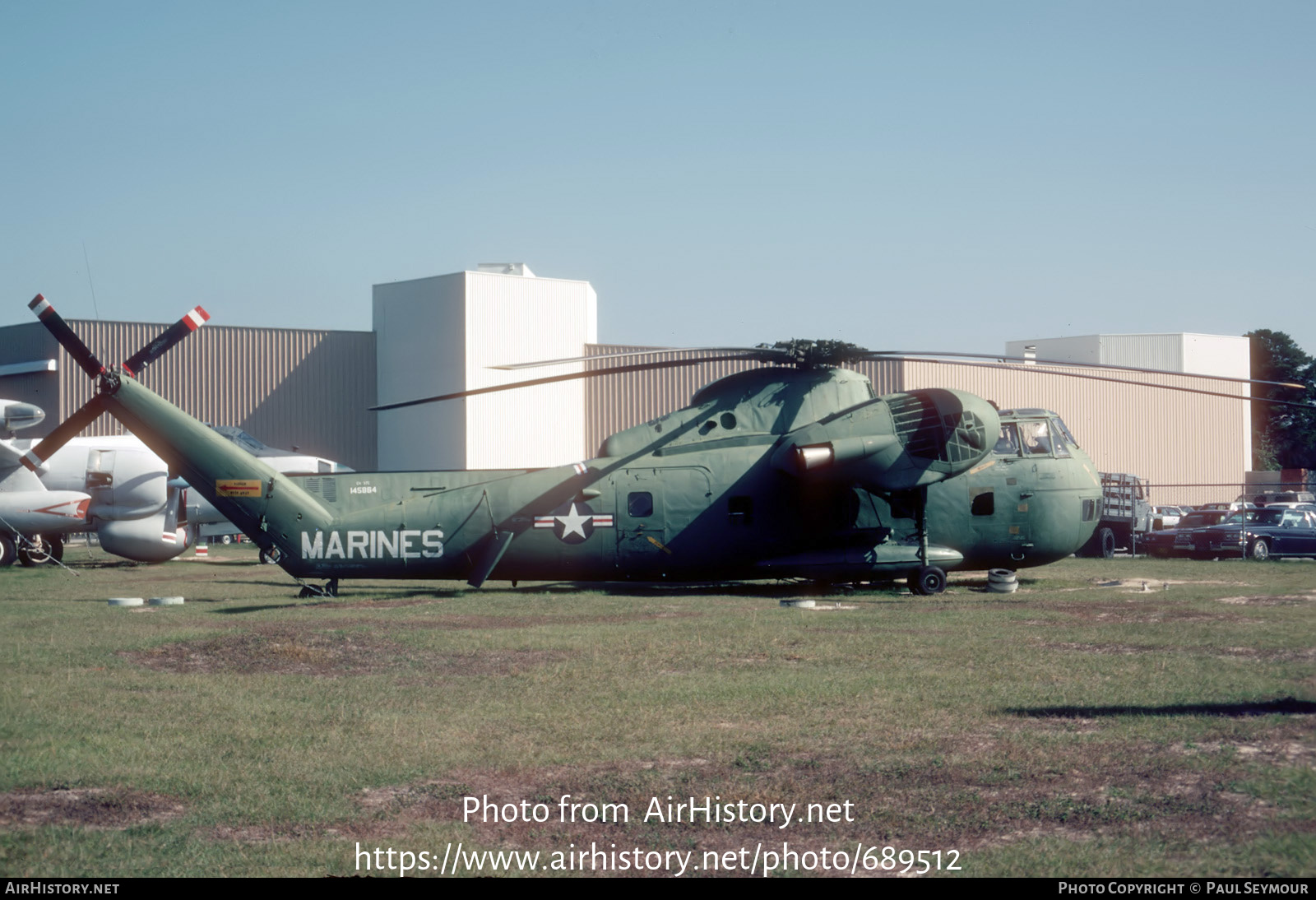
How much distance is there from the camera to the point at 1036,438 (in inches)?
828

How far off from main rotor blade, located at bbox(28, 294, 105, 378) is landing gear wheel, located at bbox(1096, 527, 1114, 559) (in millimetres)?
27944

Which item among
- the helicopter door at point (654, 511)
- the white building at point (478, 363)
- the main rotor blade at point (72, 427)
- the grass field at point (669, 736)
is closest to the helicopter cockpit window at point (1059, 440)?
the grass field at point (669, 736)

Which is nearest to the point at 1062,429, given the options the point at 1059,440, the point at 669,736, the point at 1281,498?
the point at 1059,440

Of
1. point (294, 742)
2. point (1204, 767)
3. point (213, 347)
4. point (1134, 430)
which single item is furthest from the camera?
point (1134, 430)

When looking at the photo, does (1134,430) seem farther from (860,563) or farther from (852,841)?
(852,841)

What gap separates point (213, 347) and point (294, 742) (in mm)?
46888

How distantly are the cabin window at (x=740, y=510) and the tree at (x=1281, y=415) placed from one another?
3542 inches

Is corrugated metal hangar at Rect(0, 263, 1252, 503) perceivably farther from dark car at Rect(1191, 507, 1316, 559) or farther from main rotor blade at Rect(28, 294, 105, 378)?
main rotor blade at Rect(28, 294, 105, 378)

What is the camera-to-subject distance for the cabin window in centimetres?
2000

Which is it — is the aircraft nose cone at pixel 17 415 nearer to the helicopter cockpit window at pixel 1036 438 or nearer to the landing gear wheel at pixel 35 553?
the landing gear wheel at pixel 35 553

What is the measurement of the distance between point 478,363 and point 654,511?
3102cm

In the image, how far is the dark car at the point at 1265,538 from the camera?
3241cm
